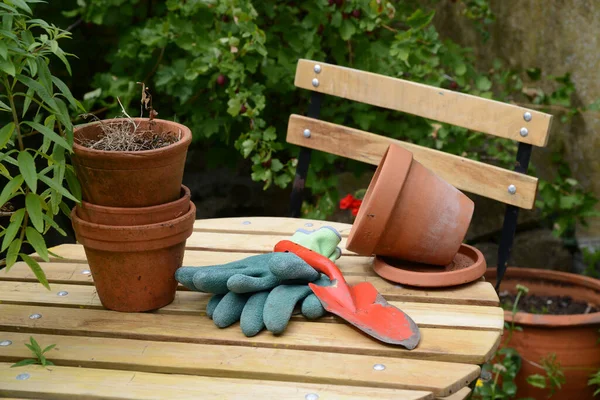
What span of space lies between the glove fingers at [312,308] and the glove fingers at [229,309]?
117 mm

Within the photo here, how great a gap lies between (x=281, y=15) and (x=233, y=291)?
1.50m

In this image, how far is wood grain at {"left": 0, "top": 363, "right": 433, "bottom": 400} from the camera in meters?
1.28

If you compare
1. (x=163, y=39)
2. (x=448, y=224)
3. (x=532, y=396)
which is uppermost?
(x=163, y=39)

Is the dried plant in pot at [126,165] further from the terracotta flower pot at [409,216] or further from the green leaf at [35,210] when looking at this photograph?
the terracotta flower pot at [409,216]

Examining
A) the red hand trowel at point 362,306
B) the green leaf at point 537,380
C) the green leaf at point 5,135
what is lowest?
the green leaf at point 537,380

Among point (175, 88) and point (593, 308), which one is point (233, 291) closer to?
point (175, 88)

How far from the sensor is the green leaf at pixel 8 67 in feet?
4.10

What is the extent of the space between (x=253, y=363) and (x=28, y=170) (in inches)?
19.7

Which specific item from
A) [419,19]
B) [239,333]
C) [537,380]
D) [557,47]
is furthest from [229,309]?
[557,47]

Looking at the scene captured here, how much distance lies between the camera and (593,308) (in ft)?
9.00

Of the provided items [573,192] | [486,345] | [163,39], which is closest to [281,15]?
[163,39]

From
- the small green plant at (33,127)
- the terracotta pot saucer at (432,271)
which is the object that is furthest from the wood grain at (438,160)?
the small green plant at (33,127)

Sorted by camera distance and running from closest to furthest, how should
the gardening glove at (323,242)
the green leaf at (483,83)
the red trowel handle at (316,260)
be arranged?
the red trowel handle at (316,260) < the gardening glove at (323,242) < the green leaf at (483,83)

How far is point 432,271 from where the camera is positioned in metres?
1.74
